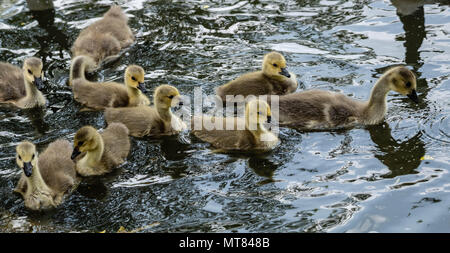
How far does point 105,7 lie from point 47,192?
537 cm

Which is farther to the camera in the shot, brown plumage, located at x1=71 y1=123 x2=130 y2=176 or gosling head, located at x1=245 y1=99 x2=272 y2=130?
gosling head, located at x1=245 y1=99 x2=272 y2=130

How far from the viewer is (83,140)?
231 inches

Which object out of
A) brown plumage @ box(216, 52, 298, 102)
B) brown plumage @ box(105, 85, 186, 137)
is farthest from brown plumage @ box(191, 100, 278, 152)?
brown plumage @ box(216, 52, 298, 102)

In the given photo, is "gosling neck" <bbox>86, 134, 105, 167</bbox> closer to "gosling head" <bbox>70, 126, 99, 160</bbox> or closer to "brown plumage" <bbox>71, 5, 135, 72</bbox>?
"gosling head" <bbox>70, 126, 99, 160</bbox>

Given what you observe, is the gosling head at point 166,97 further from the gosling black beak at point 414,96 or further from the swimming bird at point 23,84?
the gosling black beak at point 414,96

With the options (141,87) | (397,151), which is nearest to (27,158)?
(141,87)

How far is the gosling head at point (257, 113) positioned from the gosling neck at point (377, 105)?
116cm

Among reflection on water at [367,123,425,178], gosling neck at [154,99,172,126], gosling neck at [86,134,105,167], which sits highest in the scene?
gosling neck at [154,99,172,126]

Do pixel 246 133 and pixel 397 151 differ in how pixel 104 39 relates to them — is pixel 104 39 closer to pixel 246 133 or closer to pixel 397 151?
pixel 246 133

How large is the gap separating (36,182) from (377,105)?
11.6ft

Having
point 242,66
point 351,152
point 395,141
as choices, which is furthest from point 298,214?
point 242,66

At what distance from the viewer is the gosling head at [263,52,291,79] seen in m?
6.98

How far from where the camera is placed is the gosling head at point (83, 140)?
19.2ft

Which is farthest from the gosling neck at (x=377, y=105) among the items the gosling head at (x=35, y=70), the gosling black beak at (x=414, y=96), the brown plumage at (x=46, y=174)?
the gosling head at (x=35, y=70)
